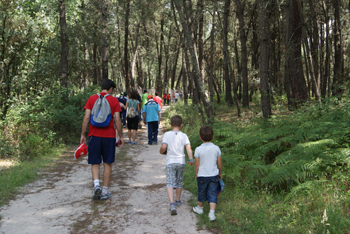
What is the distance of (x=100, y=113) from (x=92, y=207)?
1.61 m

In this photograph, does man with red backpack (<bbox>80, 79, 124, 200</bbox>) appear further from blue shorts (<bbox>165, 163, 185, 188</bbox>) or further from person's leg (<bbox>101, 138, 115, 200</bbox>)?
blue shorts (<bbox>165, 163, 185, 188</bbox>)

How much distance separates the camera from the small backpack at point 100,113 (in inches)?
196

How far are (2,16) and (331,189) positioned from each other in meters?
12.6

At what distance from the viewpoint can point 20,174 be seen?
630 centimetres

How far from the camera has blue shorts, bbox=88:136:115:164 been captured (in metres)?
5.09

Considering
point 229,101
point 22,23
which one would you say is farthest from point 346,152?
point 229,101

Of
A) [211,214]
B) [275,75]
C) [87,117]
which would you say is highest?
[275,75]

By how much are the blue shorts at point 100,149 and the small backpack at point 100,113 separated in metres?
0.28

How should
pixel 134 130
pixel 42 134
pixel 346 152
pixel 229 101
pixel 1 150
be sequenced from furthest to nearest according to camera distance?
pixel 229 101
pixel 134 130
pixel 42 134
pixel 1 150
pixel 346 152

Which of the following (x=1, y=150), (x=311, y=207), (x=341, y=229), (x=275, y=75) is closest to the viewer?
(x=341, y=229)

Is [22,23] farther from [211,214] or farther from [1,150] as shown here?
[211,214]

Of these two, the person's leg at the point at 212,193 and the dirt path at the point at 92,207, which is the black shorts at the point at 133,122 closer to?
the dirt path at the point at 92,207

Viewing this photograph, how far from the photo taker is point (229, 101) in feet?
71.6

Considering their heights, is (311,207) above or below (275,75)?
below
